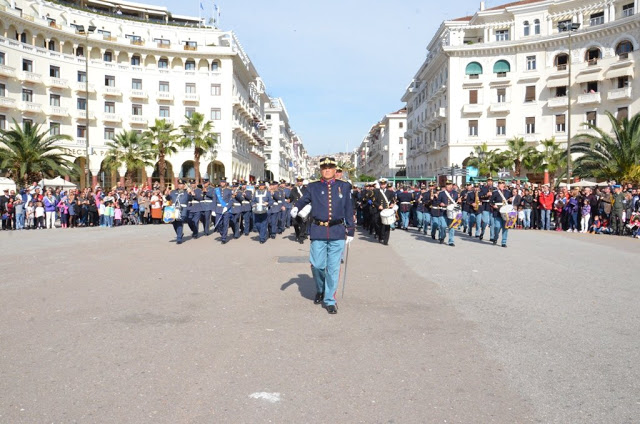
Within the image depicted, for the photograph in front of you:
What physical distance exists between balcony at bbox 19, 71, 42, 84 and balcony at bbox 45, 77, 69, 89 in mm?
991

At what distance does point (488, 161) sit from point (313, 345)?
4644 centimetres

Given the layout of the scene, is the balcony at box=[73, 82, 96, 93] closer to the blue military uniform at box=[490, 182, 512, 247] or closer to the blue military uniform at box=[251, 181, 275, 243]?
the blue military uniform at box=[251, 181, 275, 243]

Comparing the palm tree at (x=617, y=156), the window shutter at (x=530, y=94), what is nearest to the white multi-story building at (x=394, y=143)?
the window shutter at (x=530, y=94)

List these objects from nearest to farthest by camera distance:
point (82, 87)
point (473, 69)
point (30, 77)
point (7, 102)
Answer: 1. point (7, 102)
2. point (30, 77)
3. point (82, 87)
4. point (473, 69)

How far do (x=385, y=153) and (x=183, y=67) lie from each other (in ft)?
180

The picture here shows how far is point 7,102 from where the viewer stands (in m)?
43.7

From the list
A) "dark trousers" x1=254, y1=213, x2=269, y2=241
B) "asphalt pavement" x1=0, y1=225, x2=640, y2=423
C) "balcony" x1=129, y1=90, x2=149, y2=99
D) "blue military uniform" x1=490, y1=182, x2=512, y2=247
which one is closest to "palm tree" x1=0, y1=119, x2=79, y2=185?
"balcony" x1=129, y1=90, x2=149, y2=99

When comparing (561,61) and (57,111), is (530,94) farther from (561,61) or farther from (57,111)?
(57,111)

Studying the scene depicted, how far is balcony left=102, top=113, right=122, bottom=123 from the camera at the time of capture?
5153 cm

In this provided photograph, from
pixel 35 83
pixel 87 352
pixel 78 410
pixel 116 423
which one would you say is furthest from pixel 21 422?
pixel 35 83

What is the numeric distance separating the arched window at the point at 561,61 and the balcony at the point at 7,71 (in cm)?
4827

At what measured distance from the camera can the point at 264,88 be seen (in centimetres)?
8775

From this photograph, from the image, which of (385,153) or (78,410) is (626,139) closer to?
(78,410)

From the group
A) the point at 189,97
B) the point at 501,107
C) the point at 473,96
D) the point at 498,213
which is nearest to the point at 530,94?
the point at 501,107
